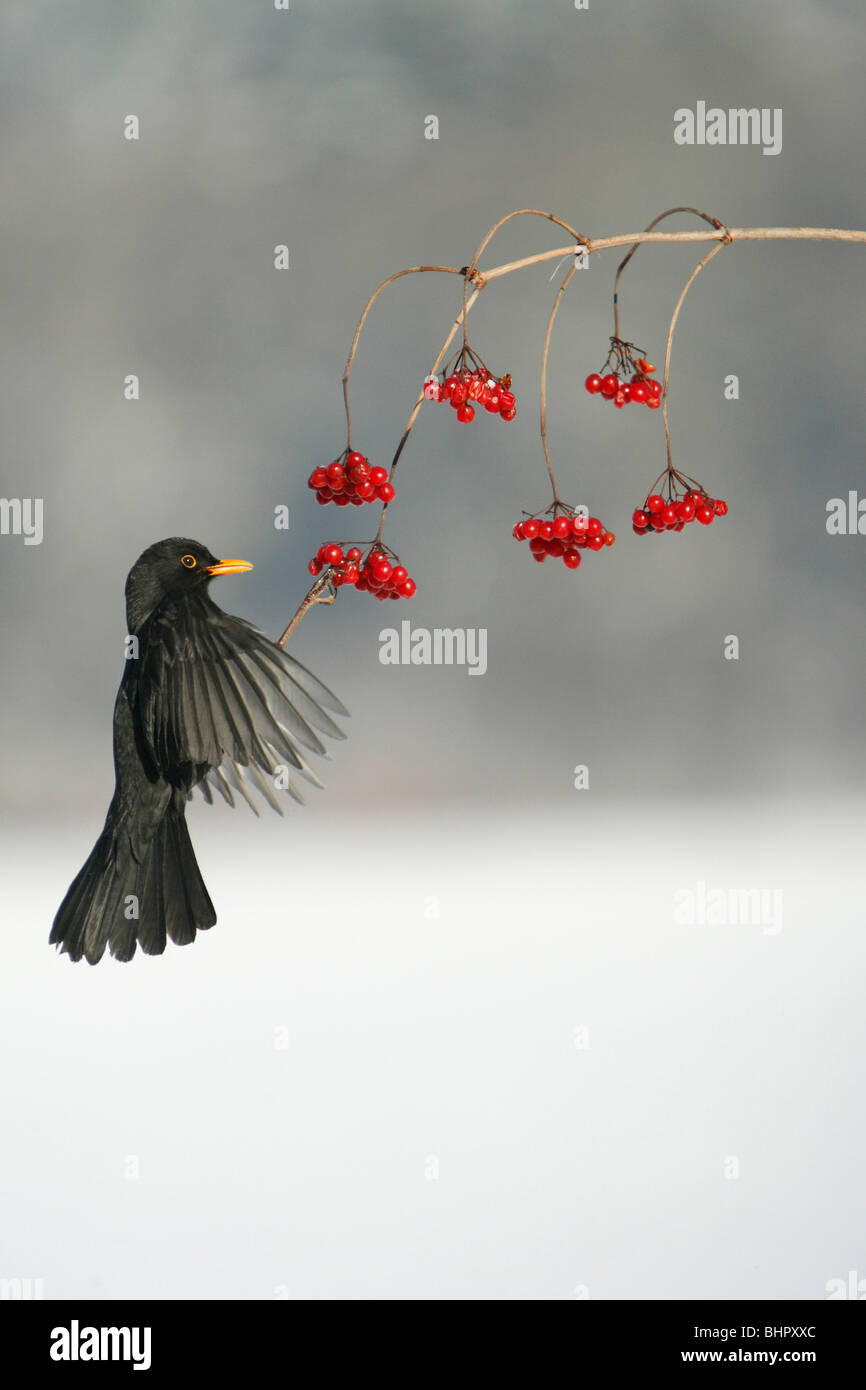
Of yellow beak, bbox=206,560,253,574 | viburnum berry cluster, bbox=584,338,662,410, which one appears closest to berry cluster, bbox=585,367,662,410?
viburnum berry cluster, bbox=584,338,662,410

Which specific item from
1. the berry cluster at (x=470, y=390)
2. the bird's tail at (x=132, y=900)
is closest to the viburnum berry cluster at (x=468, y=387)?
the berry cluster at (x=470, y=390)

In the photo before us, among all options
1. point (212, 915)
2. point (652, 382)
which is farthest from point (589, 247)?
point (212, 915)

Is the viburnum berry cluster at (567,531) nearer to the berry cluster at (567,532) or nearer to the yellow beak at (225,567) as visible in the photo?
the berry cluster at (567,532)

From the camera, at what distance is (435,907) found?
2816 millimetres

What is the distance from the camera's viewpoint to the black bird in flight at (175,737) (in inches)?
53.6

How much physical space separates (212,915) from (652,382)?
2.69ft

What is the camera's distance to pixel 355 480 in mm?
1381

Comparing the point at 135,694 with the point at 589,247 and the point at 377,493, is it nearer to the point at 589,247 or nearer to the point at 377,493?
the point at 377,493

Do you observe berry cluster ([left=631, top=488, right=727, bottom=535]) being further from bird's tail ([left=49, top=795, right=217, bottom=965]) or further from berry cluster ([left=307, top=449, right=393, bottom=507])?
bird's tail ([left=49, top=795, right=217, bottom=965])

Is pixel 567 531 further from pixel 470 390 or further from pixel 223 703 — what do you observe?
pixel 223 703

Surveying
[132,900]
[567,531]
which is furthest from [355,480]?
[132,900]

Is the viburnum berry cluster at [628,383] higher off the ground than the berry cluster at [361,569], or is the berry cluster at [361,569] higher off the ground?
the viburnum berry cluster at [628,383]

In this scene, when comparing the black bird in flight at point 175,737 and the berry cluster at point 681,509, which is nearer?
the black bird in flight at point 175,737

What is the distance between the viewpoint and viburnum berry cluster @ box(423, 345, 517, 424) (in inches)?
54.2
